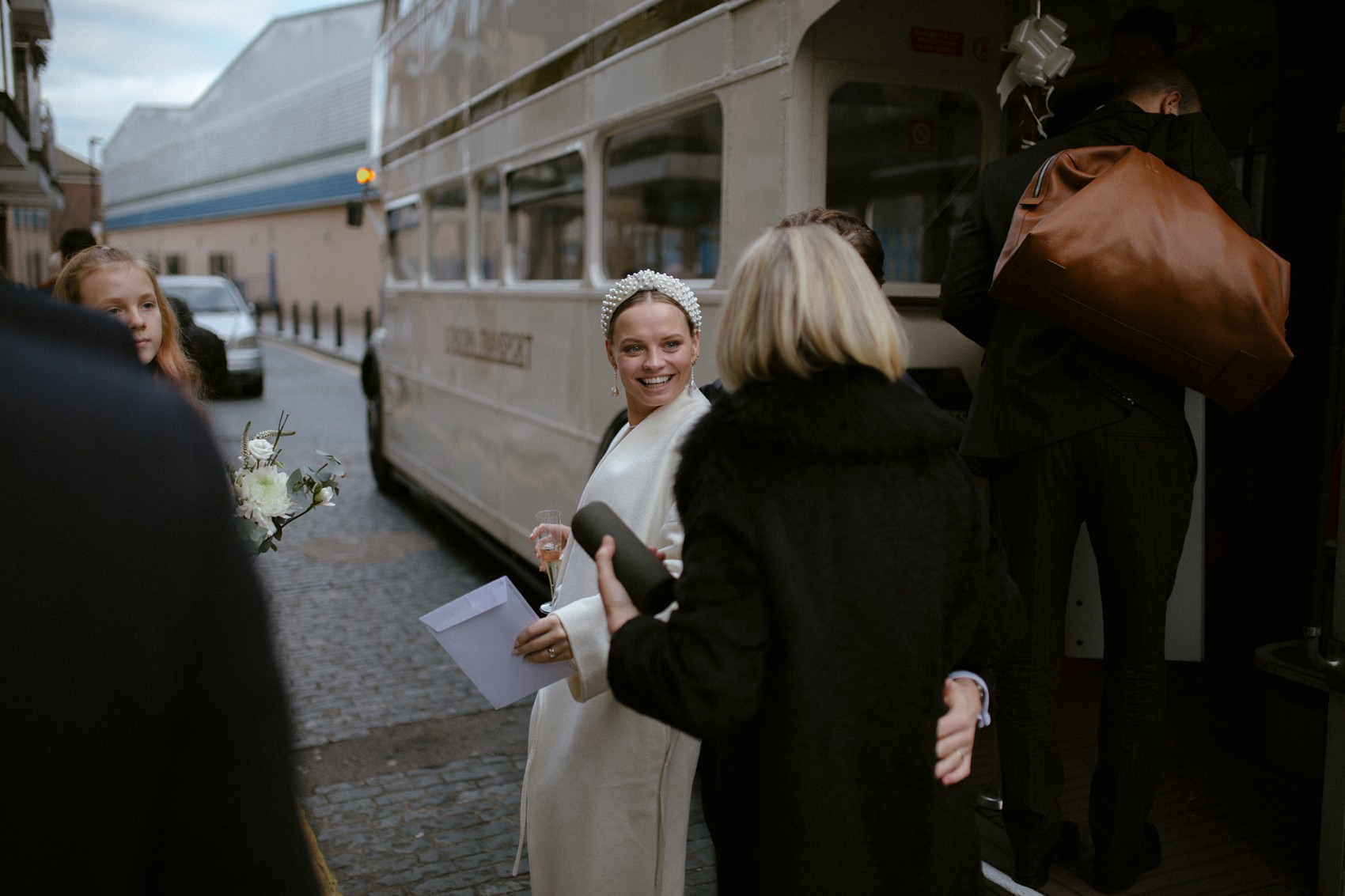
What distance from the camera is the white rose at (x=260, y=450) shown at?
2.58 meters

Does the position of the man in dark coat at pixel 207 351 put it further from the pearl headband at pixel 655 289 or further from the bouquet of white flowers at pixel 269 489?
the pearl headband at pixel 655 289

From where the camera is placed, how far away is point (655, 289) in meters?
2.35

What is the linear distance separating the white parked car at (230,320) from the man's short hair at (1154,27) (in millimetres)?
13789

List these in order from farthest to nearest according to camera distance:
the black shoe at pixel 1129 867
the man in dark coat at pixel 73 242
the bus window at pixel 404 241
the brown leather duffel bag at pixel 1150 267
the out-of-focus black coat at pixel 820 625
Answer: the bus window at pixel 404 241 < the man in dark coat at pixel 73 242 < the black shoe at pixel 1129 867 < the brown leather duffel bag at pixel 1150 267 < the out-of-focus black coat at pixel 820 625

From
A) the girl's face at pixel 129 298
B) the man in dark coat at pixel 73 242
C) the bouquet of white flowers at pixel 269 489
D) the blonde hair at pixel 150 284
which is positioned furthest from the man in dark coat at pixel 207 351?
the man in dark coat at pixel 73 242

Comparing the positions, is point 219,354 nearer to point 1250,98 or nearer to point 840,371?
point 840,371

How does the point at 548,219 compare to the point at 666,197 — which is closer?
the point at 666,197

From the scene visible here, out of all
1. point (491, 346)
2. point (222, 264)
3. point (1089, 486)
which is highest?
point (222, 264)

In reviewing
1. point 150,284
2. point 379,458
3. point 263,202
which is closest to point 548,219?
point 150,284

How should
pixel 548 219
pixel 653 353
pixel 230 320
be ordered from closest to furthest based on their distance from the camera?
pixel 653 353 → pixel 548 219 → pixel 230 320

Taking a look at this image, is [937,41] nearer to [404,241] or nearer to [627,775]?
[627,775]

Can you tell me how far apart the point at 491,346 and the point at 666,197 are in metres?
2.13

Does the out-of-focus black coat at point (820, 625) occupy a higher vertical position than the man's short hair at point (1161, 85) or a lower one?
lower

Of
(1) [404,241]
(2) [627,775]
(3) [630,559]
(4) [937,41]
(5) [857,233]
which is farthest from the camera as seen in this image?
(1) [404,241]
